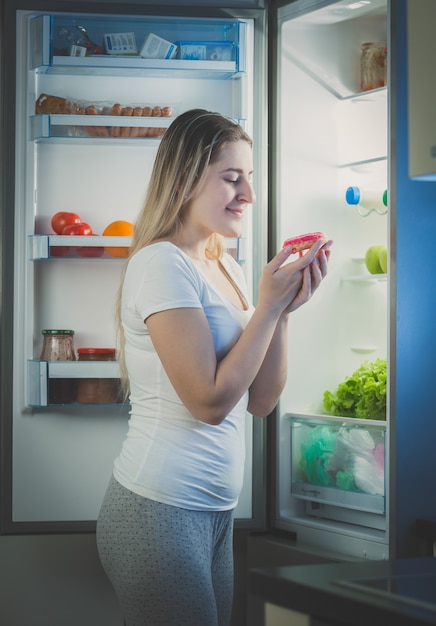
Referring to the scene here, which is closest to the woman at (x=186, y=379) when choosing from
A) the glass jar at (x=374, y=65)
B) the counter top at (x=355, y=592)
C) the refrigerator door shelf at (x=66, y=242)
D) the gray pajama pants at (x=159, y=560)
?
the gray pajama pants at (x=159, y=560)

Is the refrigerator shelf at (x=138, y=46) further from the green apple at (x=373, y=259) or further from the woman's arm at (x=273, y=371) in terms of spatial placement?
the woman's arm at (x=273, y=371)

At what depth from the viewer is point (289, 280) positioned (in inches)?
69.4

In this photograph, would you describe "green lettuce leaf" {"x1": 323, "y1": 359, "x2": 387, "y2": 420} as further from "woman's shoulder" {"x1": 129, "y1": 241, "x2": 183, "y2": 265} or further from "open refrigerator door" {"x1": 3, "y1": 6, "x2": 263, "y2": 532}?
"woman's shoulder" {"x1": 129, "y1": 241, "x2": 183, "y2": 265}

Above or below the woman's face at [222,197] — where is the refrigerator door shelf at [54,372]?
below

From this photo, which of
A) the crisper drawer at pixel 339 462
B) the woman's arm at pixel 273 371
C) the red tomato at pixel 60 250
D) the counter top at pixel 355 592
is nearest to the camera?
the counter top at pixel 355 592

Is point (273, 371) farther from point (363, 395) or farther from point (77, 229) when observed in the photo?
point (77, 229)

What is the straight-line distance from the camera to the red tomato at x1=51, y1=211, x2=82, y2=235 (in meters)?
2.59

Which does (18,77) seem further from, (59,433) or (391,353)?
(391,353)

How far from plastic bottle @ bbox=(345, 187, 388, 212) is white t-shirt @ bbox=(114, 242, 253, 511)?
3.69 ft

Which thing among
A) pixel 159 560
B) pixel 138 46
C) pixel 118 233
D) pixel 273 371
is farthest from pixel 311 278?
pixel 138 46

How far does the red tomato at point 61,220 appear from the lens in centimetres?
259

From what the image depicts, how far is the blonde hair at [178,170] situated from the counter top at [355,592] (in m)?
0.78

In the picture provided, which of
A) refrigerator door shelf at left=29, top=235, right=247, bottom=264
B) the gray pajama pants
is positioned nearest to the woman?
the gray pajama pants

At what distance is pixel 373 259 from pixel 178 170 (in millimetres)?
1081
